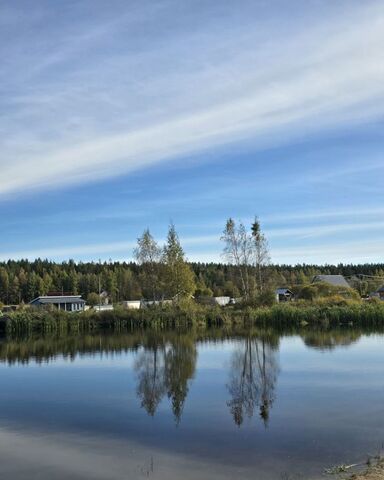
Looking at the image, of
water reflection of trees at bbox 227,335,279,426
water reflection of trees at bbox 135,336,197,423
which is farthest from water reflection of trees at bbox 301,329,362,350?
water reflection of trees at bbox 135,336,197,423

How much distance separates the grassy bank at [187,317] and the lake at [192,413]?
12.9 m

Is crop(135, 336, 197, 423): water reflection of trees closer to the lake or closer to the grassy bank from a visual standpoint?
the lake

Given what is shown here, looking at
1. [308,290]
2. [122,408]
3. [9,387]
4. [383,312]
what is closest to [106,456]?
[122,408]

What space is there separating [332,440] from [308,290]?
144 ft

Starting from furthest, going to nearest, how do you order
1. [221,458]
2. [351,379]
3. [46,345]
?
[46,345]
[351,379]
[221,458]

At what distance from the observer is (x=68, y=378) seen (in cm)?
1883

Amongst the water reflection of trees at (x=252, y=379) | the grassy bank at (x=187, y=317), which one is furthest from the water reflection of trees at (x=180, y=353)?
the grassy bank at (x=187, y=317)

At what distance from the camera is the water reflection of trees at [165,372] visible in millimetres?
14455

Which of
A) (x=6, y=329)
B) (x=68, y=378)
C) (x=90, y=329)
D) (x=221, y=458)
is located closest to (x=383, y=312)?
(x=90, y=329)

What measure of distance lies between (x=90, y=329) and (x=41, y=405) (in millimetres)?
27641

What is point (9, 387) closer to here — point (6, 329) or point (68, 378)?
point (68, 378)

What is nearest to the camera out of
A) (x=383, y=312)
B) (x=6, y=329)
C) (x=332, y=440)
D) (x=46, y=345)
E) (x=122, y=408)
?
(x=332, y=440)

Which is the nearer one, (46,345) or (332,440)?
(332,440)

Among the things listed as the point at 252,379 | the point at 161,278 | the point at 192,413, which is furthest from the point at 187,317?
the point at 192,413
